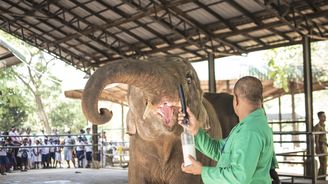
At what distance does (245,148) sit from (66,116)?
30488mm

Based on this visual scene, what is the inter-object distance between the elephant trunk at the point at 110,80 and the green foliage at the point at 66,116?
29.3 metres

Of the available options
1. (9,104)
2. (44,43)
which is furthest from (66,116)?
(44,43)

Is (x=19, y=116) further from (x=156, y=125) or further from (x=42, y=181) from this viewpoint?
(x=156, y=125)

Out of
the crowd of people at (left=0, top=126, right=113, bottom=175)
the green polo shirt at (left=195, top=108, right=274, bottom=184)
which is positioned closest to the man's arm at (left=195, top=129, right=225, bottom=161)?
the green polo shirt at (left=195, top=108, right=274, bottom=184)

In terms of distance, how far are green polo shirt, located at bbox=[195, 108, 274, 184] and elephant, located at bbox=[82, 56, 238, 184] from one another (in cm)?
50

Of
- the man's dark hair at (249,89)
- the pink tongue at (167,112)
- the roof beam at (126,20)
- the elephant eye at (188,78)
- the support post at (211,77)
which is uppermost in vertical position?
the roof beam at (126,20)

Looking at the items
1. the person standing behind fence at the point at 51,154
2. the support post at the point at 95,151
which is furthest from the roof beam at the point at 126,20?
the person standing behind fence at the point at 51,154

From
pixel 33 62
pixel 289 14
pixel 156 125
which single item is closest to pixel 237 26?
pixel 289 14

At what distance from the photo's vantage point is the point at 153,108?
282 centimetres

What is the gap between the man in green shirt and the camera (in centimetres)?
222

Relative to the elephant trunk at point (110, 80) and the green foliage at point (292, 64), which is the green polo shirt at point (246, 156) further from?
the green foliage at point (292, 64)

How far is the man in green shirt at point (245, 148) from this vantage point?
222cm

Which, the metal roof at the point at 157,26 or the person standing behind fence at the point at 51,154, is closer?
the metal roof at the point at 157,26

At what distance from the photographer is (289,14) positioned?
1007 centimetres
